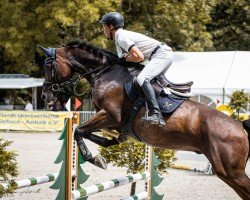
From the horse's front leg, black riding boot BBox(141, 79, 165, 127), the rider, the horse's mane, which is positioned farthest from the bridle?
black riding boot BBox(141, 79, 165, 127)

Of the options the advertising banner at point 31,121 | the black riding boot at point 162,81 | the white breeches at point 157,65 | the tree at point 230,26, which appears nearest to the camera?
the white breeches at point 157,65

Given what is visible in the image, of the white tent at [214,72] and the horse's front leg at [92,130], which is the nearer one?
the horse's front leg at [92,130]

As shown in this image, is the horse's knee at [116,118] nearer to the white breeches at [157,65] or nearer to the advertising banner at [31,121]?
the white breeches at [157,65]

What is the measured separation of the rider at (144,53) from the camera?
7.44 metres

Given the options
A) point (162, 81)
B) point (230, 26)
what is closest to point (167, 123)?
point (162, 81)

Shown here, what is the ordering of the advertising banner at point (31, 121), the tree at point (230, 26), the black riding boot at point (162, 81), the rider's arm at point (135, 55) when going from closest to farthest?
the rider's arm at point (135, 55) < the black riding boot at point (162, 81) < the advertising banner at point (31, 121) < the tree at point (230, 26)

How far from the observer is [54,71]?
26.6 ft

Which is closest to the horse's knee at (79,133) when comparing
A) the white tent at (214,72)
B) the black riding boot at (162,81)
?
the black riding boot at (162,81)

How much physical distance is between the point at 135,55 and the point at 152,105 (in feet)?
2.04

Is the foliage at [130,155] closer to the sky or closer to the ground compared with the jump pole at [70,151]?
closer to the ground

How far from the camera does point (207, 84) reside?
90.1ft

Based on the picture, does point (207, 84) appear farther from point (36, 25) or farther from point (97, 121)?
point (97, 121)

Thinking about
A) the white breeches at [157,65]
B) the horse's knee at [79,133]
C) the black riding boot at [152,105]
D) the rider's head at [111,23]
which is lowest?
the horse's knee at [79,133]

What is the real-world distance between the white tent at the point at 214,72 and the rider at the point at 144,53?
18.9 meters
